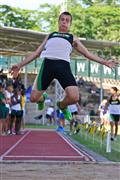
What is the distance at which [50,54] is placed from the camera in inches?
338

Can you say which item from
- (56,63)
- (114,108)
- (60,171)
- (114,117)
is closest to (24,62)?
(56,63)

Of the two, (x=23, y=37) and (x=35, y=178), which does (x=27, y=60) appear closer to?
(x=35, y=178)

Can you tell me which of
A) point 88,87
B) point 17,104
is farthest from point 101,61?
point 88,87

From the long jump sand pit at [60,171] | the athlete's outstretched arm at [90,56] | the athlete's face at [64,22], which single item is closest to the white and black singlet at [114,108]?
the long jump sand pit at [60,171]

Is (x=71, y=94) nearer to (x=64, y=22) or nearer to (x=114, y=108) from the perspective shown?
(x=64, y=22)

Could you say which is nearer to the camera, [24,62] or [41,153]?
[24,62]

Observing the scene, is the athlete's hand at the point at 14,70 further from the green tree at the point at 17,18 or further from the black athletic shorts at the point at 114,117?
the green tree at the point at 17,18

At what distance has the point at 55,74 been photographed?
8492 mm

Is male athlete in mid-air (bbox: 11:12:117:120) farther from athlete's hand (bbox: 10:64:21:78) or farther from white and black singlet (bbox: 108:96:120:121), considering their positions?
white and black singlet (bbox: 108:96:120:121)

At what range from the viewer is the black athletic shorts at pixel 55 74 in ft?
27.6

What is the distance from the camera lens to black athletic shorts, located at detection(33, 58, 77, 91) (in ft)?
27.6

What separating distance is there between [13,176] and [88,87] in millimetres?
37052

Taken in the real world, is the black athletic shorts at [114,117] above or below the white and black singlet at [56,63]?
below

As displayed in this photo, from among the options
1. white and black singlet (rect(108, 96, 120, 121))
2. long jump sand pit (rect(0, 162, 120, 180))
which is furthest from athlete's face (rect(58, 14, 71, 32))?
white and black singlet (rect(108, 96, 120, 121))
